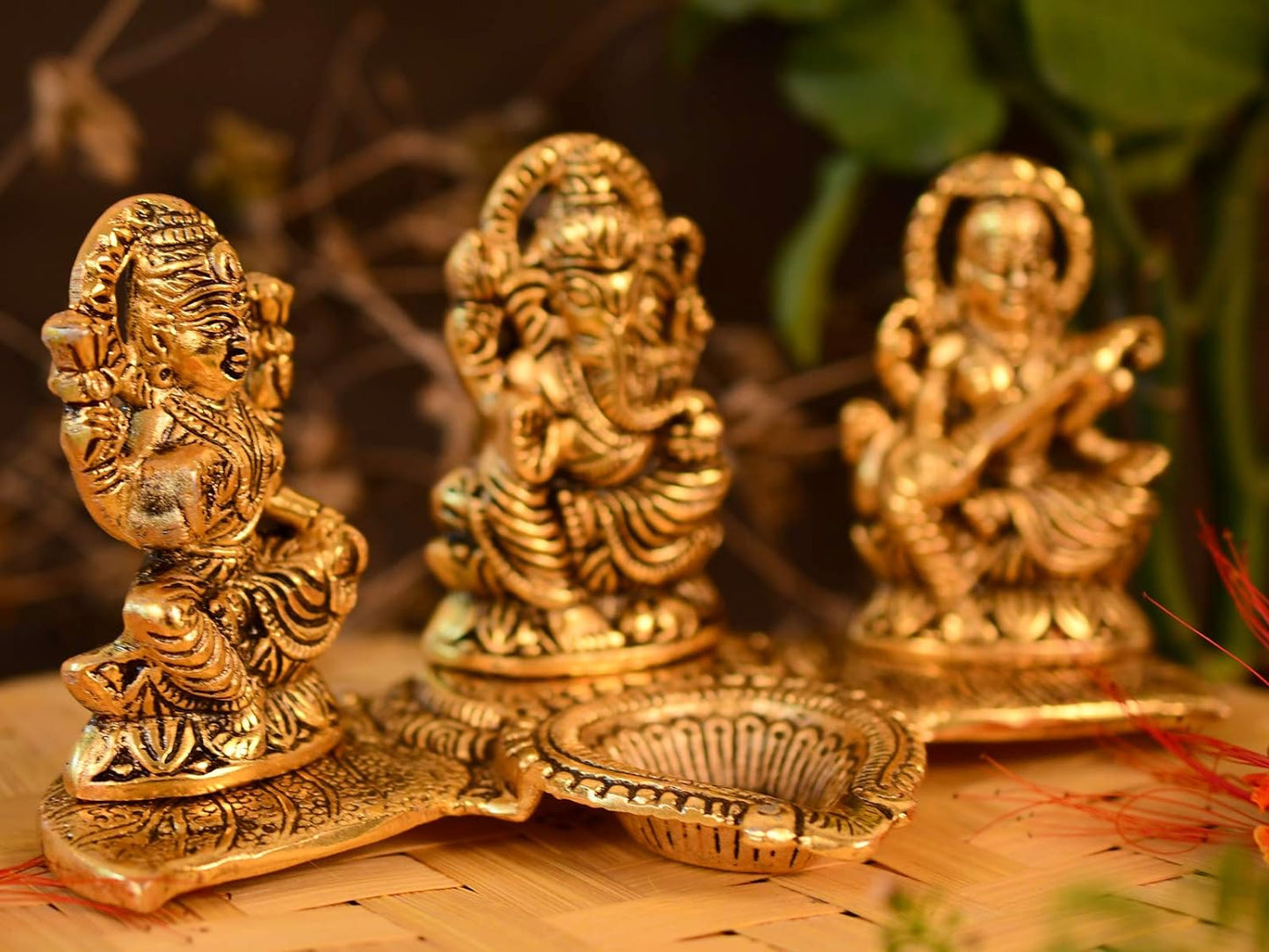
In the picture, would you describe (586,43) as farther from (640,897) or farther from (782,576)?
(640,897)

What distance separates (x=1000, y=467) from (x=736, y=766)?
41cm

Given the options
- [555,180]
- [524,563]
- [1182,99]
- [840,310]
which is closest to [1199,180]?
[1182,99]

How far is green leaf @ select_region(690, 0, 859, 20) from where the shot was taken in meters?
1.61

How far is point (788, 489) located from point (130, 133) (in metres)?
0.94

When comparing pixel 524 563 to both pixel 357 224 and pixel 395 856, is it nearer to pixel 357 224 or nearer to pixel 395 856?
pixel 395 856

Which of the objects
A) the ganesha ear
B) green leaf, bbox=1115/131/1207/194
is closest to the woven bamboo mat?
the ganesha ear

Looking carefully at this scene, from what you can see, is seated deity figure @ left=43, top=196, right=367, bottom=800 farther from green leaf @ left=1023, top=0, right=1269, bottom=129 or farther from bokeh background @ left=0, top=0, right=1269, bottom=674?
green leaf @ left=1023, top=0, right=1269, bottom=129

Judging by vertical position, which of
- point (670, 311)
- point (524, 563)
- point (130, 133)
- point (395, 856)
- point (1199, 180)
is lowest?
point (395, 856)

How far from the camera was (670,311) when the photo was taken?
1322mm

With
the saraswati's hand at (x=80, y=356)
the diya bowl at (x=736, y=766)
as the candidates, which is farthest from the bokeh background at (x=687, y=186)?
the saraswati's hand at (x=80, y=356)

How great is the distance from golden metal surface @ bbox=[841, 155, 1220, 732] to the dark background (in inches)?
22.0

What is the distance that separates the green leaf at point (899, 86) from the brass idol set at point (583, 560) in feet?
0.66

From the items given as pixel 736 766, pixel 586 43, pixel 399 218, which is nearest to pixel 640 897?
pixel 736 766

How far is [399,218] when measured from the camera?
1.89 meters
